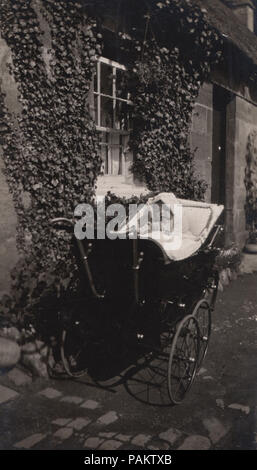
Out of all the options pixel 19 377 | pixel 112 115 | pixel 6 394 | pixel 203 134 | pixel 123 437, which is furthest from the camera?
pixel 203 134

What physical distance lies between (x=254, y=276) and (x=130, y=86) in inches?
190

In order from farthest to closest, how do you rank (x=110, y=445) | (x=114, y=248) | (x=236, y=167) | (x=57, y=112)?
(x=236, y=167) < (x=57, y=112) < (x=114, y=248) < (x=110, y=445)

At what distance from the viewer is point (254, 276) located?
368 inches

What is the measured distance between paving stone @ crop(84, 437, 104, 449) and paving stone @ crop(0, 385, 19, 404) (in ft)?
3.59

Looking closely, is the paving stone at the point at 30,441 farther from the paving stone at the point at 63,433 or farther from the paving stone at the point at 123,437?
the paving stone at the point at 123,437

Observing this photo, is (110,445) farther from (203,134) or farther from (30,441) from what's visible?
(203,134)

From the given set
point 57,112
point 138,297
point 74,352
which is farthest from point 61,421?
point 57,112

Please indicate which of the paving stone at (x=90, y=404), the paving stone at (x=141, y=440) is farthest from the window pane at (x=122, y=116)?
the paving stone at (x=141, y=440)

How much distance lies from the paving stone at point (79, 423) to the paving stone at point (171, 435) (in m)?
0.65

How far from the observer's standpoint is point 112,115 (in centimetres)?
695

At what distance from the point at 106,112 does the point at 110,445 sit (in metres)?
4.98

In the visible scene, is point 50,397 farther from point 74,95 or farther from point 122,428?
point 74,95

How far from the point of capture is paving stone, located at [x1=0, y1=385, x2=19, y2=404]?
4.16 meters

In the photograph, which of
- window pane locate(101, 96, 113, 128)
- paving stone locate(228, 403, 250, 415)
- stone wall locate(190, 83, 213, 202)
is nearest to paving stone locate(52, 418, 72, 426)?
paving stone locate(228, 403, 250, 415)
